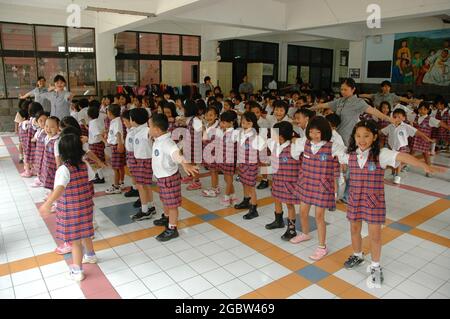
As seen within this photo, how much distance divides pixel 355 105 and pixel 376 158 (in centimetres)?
140

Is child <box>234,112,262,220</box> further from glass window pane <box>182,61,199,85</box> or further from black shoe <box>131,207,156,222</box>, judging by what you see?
glass window pane <box>182,61,199,85</box>

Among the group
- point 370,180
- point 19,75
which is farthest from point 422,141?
point 19,75

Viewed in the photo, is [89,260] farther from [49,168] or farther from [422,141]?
[422,141]

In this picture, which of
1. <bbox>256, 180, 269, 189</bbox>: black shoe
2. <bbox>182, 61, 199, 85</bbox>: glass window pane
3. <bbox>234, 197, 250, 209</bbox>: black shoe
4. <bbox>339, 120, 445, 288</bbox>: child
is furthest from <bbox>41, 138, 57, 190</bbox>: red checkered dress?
<bbox>182, 61, 199, 85</bbox>: glass window pane

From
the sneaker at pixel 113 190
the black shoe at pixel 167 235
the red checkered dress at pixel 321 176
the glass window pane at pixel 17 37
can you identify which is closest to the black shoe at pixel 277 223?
the red checkered dress at pixel 321 176

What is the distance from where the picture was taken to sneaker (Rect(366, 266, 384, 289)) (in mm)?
2787

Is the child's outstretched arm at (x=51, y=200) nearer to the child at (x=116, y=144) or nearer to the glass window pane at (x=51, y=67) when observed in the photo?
the child at (x=116, y=144)

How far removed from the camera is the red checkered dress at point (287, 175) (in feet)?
11.2

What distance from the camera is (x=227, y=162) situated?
439cm

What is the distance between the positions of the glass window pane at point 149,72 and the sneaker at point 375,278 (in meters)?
10.5

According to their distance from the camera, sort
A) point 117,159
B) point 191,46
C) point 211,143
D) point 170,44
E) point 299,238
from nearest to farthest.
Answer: point 299,238 → point 117,159 → point 211,143 → point 170,44 → point 191,46

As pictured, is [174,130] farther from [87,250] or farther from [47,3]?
[47,3]

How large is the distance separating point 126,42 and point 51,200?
1000cm
